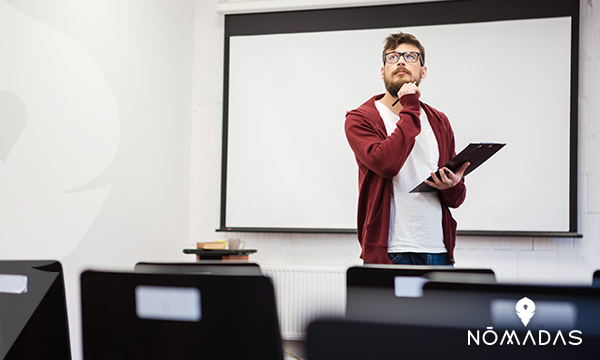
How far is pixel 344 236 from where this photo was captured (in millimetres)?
3508

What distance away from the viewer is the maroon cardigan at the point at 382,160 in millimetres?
1539

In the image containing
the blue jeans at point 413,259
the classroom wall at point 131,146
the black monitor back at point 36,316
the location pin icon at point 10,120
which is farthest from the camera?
the classroom wall at point 131,146

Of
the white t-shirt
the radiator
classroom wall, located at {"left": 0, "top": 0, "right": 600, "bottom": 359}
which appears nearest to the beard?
the white t-shirt

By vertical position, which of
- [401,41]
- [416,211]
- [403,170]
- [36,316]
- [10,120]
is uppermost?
[401,41]

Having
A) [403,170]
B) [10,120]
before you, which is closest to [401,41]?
[403,170]

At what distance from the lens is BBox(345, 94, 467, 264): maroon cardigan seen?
1539mm

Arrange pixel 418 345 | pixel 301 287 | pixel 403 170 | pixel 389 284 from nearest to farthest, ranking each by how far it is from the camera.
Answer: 1. pixel 418 345
2. pixel 389 284
3. pixel 403 170
4. pixel 301 287

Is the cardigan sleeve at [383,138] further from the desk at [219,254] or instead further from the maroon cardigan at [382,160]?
Answer: the desk at [219,254]

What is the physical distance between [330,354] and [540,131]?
3016 millimetres

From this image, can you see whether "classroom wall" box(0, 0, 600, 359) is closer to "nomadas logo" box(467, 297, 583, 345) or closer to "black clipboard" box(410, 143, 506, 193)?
"black clipboard" box(410, 143, 506, 193)

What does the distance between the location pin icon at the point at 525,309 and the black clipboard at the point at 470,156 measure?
0.84 m

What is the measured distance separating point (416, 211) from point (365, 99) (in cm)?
202

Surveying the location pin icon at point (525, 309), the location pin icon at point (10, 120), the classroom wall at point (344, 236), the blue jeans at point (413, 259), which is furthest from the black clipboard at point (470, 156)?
the location pin icon at point (10, 120)

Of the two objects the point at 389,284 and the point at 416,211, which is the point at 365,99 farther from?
the point at 389,284
